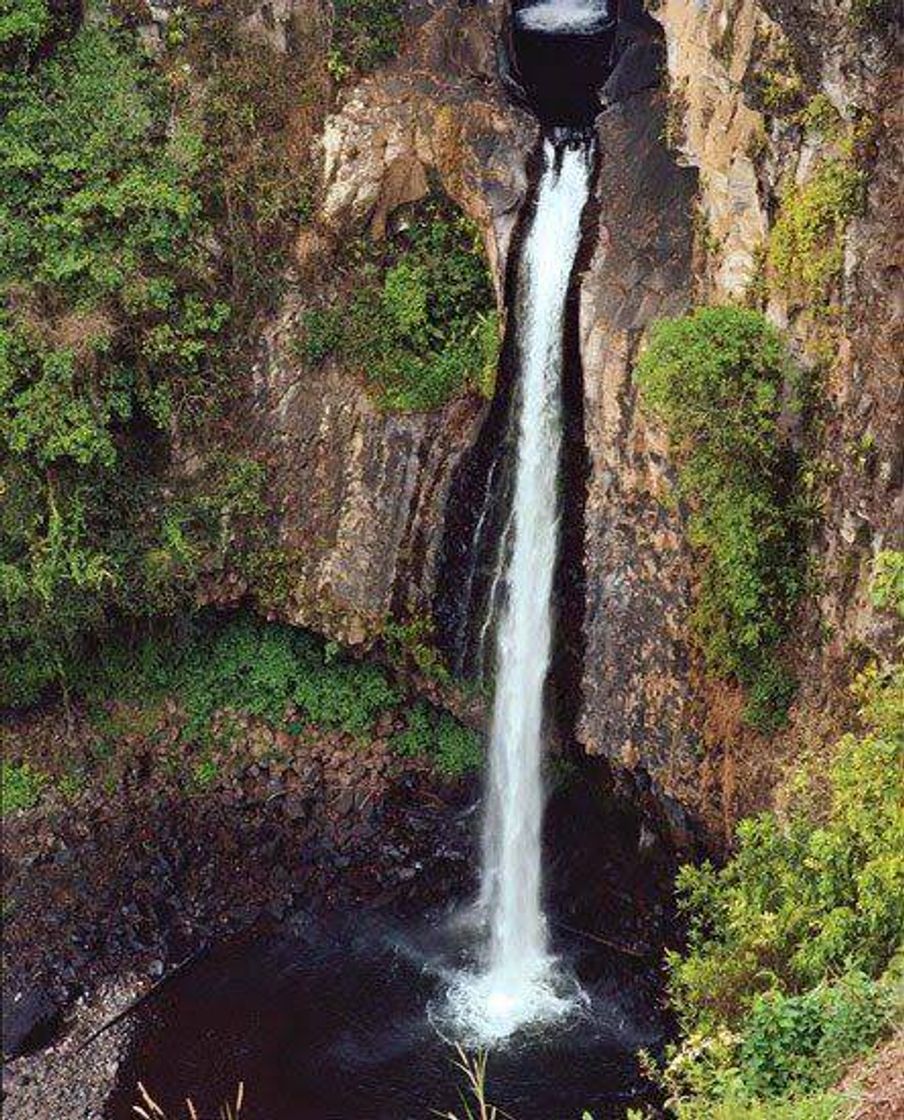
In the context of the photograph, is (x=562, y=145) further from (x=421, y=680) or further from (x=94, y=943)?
(x=94, y=943)

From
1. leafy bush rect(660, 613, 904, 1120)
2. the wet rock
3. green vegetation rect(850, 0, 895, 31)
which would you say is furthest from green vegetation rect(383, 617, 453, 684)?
green vegetation rect(850, 0, 895, 31)

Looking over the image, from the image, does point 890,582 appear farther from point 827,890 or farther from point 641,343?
point 641,343

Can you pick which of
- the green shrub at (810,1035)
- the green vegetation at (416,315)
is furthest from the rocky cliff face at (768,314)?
the green shrub at (810,1035)

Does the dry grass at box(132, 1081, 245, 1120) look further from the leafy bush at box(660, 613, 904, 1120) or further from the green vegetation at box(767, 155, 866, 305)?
the green vegetation at box(767, 155, 866, 305)

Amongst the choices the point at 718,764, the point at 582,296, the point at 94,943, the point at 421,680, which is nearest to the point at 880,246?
the point at 582,296

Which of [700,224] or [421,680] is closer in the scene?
[700,224]

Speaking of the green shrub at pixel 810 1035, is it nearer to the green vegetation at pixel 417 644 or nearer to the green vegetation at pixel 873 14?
the green vegetation at pixel 873 14
